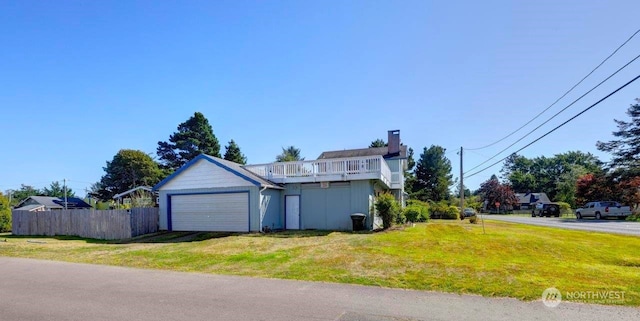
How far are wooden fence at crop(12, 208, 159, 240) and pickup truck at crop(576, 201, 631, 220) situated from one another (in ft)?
112

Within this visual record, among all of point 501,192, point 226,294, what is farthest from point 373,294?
point 501,192

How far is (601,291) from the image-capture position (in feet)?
19.2

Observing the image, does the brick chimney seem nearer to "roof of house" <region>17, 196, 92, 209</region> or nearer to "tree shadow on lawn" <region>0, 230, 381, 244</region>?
"tree shadow on lawn" <region>0, 230, 381, 244</region>

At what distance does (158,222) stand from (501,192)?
52840 mm

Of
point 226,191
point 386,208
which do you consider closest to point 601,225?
point 386,208

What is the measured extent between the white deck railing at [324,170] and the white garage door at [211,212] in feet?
6.93

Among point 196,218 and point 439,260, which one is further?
point 196,218

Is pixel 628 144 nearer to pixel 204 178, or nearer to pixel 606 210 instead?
pixel 606 210

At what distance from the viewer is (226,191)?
17.8m

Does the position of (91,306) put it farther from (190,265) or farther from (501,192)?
(501,192)

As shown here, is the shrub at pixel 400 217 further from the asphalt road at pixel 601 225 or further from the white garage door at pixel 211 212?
the asphalt road at pixel 601 225

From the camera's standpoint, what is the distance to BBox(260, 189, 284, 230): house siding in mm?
17234

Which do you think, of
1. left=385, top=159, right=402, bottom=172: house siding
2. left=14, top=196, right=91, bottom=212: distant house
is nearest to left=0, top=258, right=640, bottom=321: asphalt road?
left=385, top=159, right=402, bottom=172: house siding

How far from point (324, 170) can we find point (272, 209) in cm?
345
